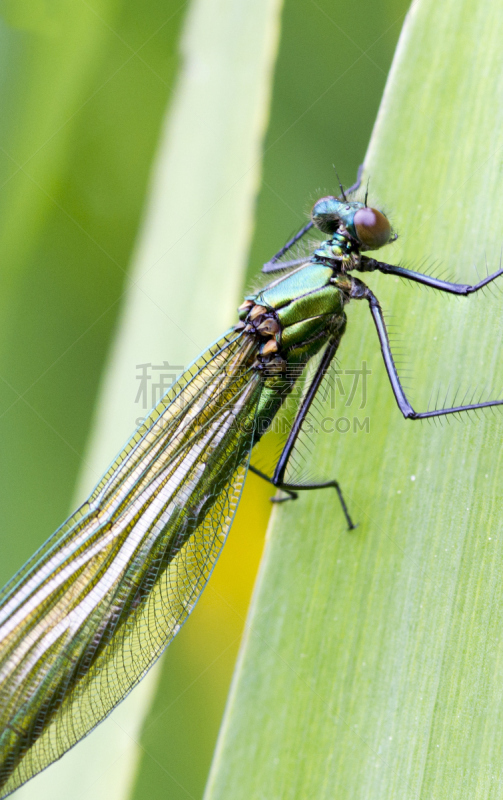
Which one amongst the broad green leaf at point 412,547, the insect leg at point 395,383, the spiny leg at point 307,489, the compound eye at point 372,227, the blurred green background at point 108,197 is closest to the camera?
the broad green leaf at point 412,547

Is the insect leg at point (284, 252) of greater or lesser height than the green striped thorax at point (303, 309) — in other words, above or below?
above

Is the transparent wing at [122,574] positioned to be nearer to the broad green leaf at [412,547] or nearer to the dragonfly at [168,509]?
the dragonfly at [168,509]

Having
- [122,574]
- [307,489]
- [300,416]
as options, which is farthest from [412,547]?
[122,574]

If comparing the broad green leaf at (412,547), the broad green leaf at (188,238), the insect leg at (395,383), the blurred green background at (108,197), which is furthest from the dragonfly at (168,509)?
the blurred green background at (108,197)

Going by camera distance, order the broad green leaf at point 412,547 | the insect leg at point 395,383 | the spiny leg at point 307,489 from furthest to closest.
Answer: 1. the spiny leg at point 307,489
2. the insect leg at point 395,383
3. the broad green leaf at point 412,547

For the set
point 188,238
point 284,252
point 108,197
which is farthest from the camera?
point 108,197

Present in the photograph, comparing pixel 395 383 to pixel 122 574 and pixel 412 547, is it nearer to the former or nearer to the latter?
pixel 412 547
